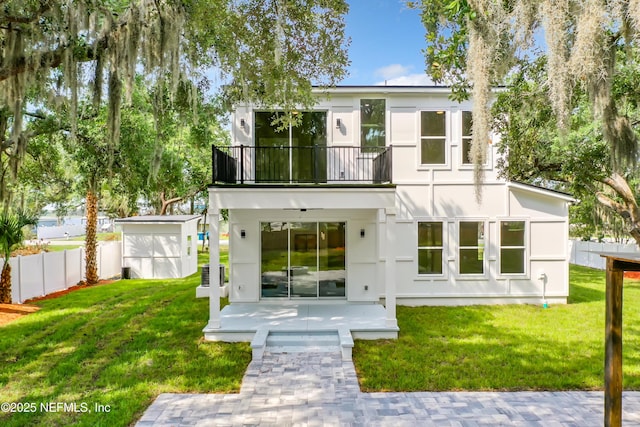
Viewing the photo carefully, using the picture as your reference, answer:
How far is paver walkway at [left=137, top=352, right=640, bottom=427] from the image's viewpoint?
4.24 metres

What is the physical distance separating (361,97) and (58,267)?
431 inches

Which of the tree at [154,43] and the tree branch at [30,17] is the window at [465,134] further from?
the tree branch at [30,17]

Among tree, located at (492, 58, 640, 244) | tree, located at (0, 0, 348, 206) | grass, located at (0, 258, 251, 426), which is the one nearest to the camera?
grass, located at (0, 258, 251, 426)

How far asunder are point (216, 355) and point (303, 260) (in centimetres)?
365

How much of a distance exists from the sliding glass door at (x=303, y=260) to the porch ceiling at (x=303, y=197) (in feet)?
6.43

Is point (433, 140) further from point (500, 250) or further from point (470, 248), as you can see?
point (500, 250)

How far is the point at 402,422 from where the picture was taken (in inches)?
166

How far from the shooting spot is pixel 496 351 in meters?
6.32

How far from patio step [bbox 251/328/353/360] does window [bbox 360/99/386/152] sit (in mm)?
5051

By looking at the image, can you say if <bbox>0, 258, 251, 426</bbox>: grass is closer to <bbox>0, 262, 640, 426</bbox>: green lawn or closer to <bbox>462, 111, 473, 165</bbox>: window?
<bbox>0, 262, 640, 426</bbox>: green lawn

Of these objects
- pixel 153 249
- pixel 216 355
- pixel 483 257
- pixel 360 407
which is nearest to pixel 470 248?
pixel 483 257

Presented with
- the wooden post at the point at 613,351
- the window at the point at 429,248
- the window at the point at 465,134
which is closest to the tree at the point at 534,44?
the wooden post at the point at 613,351

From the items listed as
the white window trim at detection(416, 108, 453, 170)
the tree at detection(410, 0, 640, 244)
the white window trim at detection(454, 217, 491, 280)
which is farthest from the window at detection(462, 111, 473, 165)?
the tree at detection(410, 0, 640, 244)

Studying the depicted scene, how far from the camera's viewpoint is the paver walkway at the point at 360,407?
13.9ft
